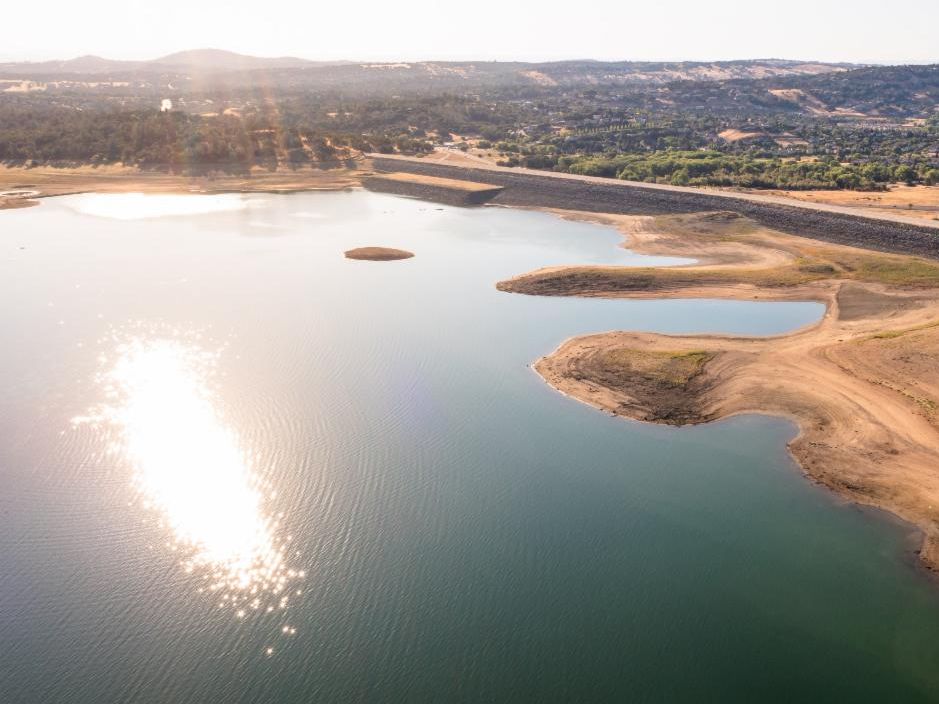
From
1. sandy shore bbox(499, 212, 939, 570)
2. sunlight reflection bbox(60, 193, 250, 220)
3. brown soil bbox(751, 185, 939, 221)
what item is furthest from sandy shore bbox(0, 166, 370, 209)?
brown soil bbox(751, 185, 939, 221)

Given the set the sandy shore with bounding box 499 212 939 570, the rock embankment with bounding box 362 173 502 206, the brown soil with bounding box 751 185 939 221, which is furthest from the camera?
the rock embankment with bounding box 362 173 502 206

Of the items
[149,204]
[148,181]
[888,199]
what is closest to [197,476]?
[149,204]

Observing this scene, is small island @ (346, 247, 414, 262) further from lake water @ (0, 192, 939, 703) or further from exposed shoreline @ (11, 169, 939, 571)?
lake water @ (0, 192, 939, 703)

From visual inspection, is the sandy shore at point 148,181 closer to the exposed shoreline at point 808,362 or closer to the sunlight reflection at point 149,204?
the sunlight reflection at point 149,204

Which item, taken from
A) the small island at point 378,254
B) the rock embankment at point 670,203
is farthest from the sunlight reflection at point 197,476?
the rock embankment at point 670,203

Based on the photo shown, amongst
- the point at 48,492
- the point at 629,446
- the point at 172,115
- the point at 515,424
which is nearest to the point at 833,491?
the point at 629,446
